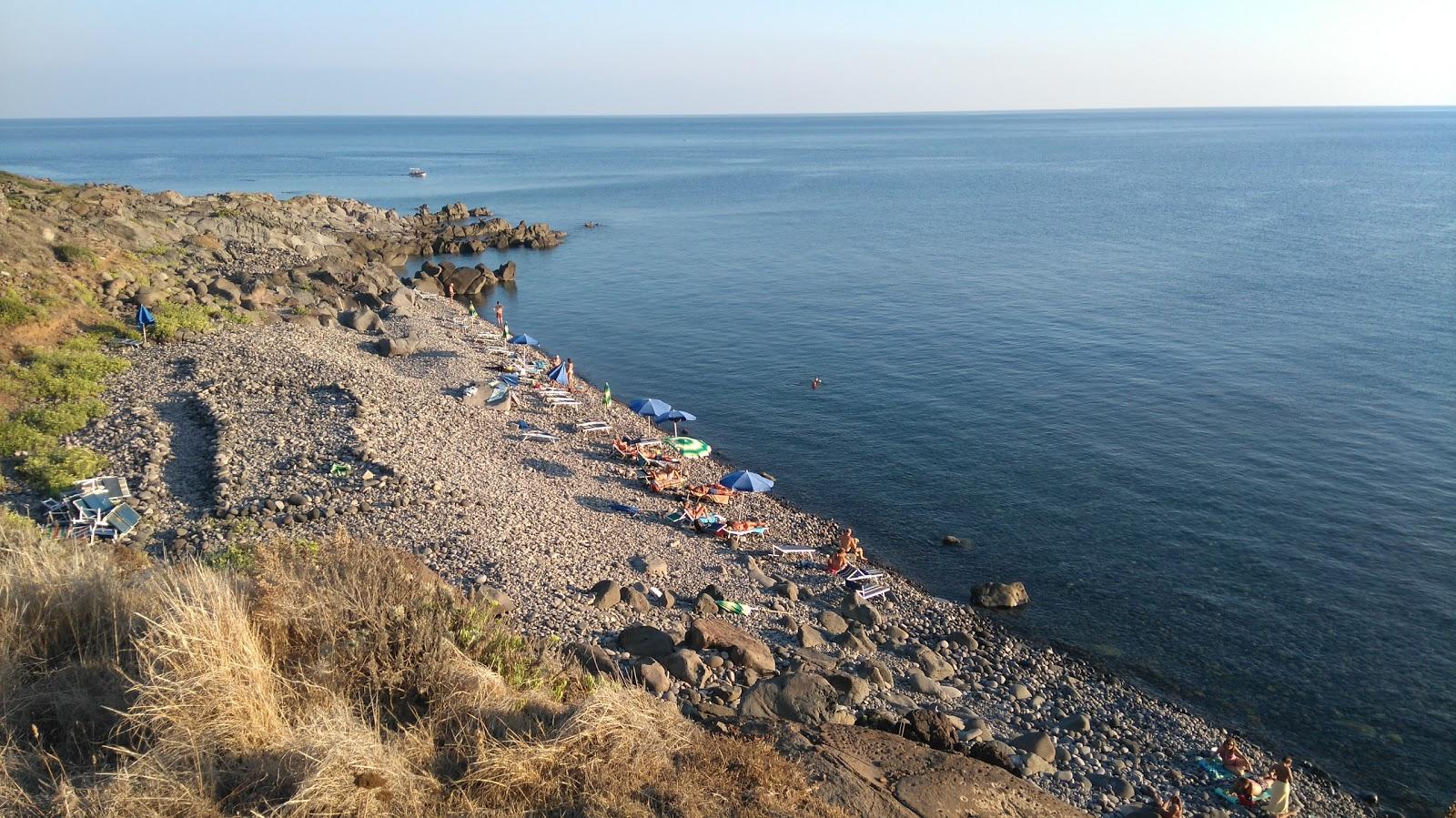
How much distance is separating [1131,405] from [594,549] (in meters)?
26.5

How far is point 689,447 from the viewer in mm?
31750

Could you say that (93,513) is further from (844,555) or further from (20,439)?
(844,555)

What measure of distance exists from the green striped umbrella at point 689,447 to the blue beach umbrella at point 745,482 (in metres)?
3.39

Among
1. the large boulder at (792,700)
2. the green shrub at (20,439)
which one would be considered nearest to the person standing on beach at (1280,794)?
the large boulder at (792,700)

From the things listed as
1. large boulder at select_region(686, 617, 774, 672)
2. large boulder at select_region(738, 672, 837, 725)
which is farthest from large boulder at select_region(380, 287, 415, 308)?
large boulder at select_region(738, 672, 837, 725)

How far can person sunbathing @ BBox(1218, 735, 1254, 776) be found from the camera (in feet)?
57.0

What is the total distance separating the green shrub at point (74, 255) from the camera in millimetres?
37531

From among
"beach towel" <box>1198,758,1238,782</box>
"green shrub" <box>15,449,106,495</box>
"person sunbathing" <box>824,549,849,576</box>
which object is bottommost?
"beach towel" <box>1198,758,1238,782</box>

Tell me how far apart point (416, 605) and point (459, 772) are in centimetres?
265

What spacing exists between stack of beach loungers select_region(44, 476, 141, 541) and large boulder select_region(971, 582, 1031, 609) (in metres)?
22.0

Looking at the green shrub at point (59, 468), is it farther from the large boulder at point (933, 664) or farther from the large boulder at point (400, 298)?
the large boulder at point (400, 298)

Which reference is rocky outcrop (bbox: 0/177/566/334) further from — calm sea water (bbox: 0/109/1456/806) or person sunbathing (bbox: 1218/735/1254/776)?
person sunbathing (bbox: 1218/735/1254/776)

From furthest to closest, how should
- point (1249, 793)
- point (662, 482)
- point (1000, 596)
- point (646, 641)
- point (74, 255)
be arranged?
point (74, 255) → point (662, 482) → point (1000, 596) → point (646, 641) → point (1249, 793)

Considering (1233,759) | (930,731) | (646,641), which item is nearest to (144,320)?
(646,641)
